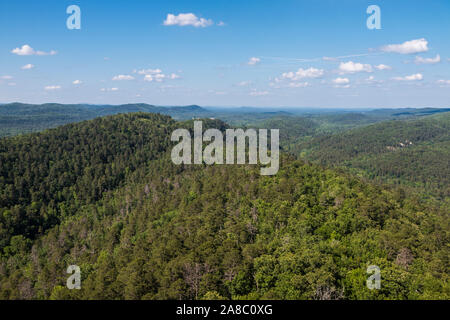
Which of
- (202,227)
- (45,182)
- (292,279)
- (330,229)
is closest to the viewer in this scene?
(292,279)

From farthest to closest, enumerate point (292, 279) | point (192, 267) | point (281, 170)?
1. point (281, 170)
2. point (192, 267)
3. point (292, 279)

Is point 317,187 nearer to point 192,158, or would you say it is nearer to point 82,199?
point 192,158

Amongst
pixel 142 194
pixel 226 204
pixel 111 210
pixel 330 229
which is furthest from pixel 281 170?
pixel 111 210

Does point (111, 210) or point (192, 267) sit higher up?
point (192, 267)

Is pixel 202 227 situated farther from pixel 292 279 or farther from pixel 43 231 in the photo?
pixel 43 231

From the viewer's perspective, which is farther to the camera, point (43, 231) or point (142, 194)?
point (142, 194)

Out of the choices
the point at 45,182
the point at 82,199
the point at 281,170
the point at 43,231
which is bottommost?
the point at 43,231

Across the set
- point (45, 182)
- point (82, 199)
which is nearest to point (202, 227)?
point (82, 199)
